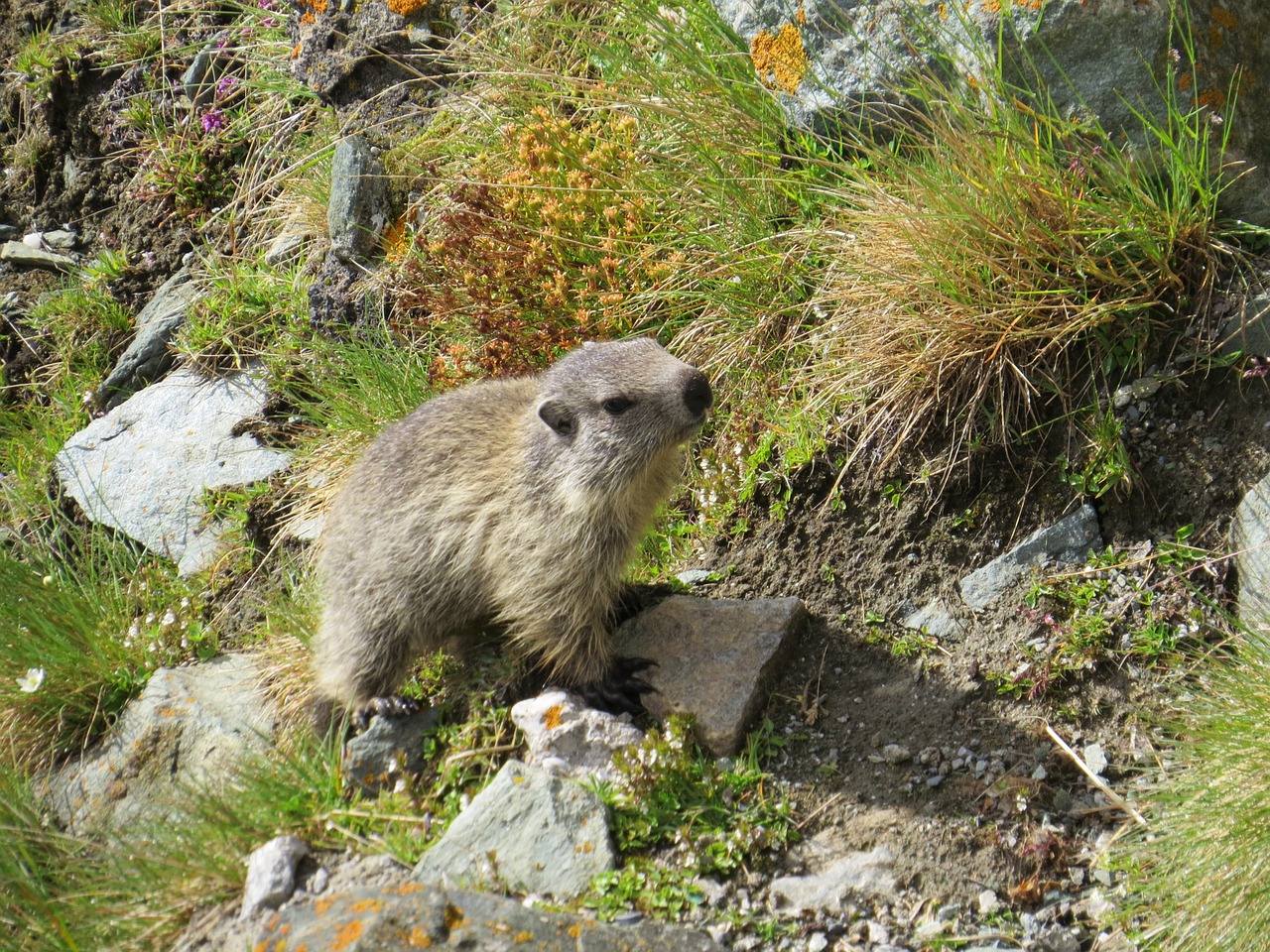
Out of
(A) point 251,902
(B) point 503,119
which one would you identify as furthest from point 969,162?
(A) point 251,902

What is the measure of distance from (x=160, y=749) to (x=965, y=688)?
359 cm

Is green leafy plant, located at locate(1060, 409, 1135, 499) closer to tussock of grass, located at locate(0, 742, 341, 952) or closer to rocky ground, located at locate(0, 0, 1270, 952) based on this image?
rocky ground, located at locate(0, 0, 1270, 952)

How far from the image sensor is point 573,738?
169 inches

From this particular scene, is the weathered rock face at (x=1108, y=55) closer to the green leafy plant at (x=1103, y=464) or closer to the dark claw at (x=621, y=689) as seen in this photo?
the green leafy plant at (x=1103, y=464)

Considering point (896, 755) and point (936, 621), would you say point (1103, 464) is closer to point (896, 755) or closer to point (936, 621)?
point (936, 621)

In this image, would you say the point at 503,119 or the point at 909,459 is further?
the point at 503,119

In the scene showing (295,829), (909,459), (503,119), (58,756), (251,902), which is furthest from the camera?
(503,119)

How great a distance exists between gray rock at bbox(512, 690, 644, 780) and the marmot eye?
1.18m

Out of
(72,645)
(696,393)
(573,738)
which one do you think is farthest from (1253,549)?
(72,645)

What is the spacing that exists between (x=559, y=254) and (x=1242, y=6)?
351 cm

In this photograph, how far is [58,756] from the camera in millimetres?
5527

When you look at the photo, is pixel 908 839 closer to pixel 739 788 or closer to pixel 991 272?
pixel 739 788

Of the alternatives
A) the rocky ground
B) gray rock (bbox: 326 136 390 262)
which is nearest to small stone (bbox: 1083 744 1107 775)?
the rocky ground

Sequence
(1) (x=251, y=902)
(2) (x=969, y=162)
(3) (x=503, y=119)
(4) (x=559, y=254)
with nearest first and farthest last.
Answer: (1) (x=251, y=902) < (2) (x=969, y=162) < (4) (x=559, y=254) < (3) (x=503, y=119)
